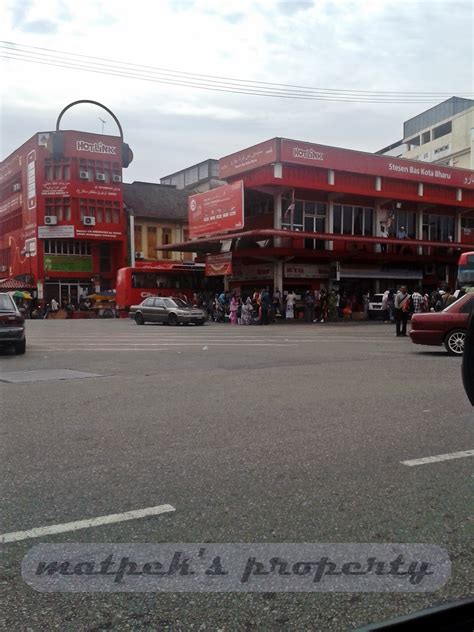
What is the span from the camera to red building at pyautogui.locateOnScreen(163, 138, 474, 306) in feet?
107

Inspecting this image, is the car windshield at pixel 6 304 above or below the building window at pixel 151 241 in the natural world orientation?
below

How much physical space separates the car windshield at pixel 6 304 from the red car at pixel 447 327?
9.59m

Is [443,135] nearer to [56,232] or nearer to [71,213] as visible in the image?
[71,213]

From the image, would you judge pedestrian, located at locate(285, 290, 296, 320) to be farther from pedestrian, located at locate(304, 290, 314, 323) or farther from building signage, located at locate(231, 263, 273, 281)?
building signage, located at locate(231, 263, 273, 281)

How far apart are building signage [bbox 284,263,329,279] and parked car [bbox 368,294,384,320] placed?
3.13 m

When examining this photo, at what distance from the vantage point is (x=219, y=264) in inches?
1356

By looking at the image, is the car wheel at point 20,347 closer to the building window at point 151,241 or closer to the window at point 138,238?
the window at point 138,238

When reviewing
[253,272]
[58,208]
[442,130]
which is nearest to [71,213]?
[58,208]

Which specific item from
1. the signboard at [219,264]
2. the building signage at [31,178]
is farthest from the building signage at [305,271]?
the building signage at [31,178]

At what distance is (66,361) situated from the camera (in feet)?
40.0

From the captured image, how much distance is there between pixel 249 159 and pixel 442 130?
55315 millimetres

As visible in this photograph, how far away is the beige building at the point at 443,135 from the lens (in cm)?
7206

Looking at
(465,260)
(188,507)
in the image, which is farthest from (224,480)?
(465,260)

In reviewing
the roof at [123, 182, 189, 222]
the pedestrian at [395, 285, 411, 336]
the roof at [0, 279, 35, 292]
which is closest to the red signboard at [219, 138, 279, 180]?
the pedestrian at [395, 285, 411, 336]
